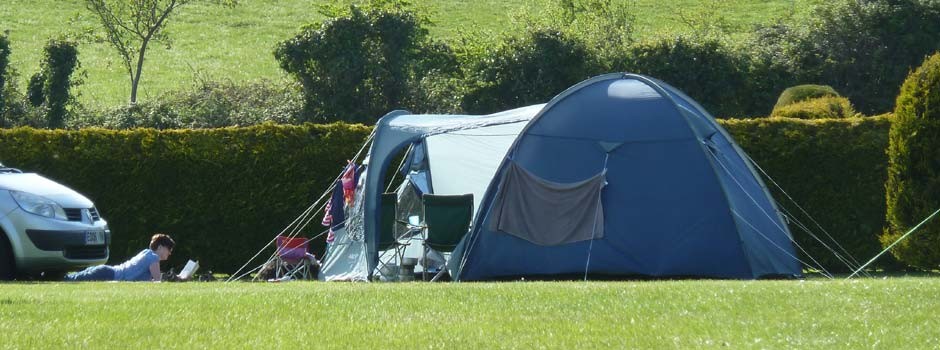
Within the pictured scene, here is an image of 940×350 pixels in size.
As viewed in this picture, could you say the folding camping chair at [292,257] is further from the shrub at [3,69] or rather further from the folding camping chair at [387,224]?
the shrub at [3,69]

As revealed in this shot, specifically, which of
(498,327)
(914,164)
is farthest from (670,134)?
(498,327)

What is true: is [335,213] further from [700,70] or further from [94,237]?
[700,70]

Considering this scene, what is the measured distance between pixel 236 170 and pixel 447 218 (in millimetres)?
4163

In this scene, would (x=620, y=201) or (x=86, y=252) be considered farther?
(x=86, y=252)

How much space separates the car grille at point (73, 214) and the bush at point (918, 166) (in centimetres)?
892

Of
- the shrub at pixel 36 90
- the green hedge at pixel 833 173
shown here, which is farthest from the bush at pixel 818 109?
the shrub at pixel 36 90

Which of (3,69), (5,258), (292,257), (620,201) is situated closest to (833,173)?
(620,201)

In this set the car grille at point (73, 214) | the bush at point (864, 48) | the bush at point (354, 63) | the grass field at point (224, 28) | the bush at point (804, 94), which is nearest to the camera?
the car grille at point (73, 214)

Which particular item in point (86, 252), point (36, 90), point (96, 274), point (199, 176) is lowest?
point (36, 90)

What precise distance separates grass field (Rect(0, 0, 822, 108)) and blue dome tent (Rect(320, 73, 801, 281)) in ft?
67.6

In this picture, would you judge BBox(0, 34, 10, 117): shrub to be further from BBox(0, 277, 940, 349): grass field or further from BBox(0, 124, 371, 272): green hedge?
BBox(0, 277, 940, 349): grass field

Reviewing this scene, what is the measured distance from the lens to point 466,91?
24.5 meters

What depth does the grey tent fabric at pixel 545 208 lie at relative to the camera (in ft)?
43.9

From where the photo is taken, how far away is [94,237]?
13914 mm
